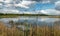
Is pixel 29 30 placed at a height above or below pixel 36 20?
below

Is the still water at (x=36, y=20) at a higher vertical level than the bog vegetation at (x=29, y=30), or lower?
higher

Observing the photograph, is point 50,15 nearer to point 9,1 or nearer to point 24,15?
point 24,15

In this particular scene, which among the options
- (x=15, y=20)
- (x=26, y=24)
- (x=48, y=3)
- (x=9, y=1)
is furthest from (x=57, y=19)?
(x=9, y=1)

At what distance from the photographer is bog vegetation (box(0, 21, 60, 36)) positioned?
1.76 m

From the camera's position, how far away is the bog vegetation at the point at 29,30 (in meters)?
1.76

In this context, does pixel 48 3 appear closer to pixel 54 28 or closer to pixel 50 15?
pixel 50 15

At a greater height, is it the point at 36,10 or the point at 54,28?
the point at 36,10

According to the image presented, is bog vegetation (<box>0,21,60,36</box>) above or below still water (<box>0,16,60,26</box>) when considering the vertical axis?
below

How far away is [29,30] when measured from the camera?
1.77 metres

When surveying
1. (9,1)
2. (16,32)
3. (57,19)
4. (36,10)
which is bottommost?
(16,32)

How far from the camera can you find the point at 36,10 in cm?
178

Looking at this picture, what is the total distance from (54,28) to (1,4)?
75 cm

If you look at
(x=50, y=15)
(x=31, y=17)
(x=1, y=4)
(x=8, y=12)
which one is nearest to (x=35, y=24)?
(x=31, y=17)

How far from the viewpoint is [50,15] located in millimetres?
1771
